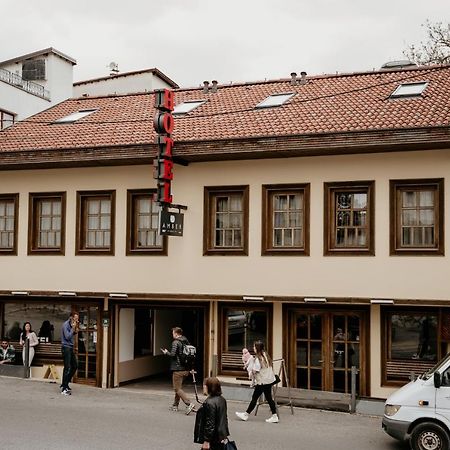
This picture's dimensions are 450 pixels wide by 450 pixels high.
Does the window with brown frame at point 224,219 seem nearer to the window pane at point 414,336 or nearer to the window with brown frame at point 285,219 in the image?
the window with brown frame at point 285,219

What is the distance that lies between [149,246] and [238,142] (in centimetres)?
355

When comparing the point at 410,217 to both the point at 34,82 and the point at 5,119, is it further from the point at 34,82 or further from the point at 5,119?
the point at 34,82

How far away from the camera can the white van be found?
11898mm

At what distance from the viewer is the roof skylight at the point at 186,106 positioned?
69.1ft

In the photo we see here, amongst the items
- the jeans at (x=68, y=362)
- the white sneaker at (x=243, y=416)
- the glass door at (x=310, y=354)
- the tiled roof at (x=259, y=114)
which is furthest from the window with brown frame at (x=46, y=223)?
the white sneaker at (x=243, y=416)

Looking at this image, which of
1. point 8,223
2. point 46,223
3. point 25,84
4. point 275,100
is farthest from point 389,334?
point 25,84

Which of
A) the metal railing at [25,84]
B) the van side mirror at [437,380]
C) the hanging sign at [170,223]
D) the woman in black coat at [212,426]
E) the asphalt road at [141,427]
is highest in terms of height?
the metal railing at [25,84]

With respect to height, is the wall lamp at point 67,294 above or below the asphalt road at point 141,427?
above

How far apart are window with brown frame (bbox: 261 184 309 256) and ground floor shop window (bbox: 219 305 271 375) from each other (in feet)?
5.18

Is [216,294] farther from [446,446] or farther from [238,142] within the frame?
[446,446]

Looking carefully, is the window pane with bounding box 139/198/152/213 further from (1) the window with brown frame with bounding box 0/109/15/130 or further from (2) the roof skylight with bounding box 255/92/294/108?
(1) the window with brown frame with bounding box 0/109/15/130

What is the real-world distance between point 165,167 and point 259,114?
333cm

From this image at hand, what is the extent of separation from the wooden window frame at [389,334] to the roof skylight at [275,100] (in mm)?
6422

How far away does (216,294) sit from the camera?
17844 millimetres
